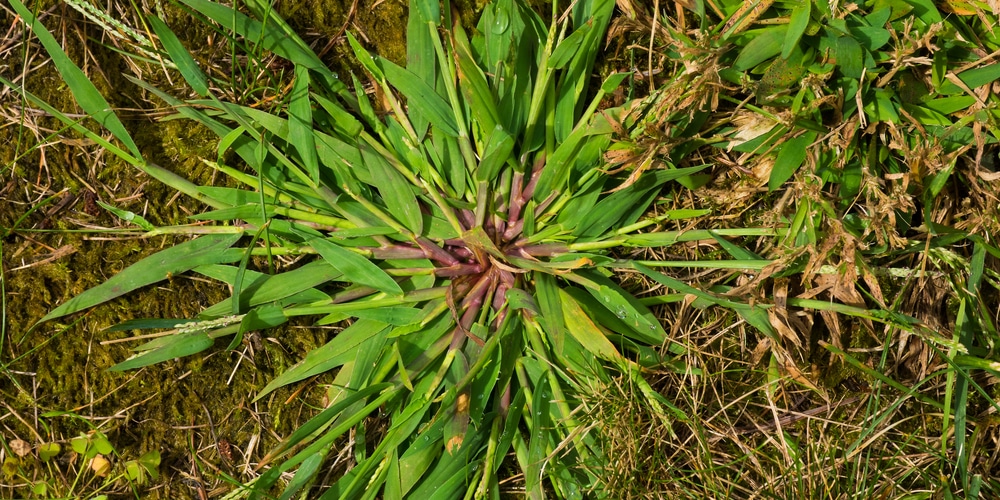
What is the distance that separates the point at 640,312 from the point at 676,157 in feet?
1.33

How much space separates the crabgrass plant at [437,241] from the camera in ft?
5.45

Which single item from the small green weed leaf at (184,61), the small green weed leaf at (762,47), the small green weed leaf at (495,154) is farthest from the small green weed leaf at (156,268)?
the small green weed leaf at (762,47)

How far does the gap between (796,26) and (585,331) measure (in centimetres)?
86

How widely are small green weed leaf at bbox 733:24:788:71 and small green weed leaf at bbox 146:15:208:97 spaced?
52.0 inches

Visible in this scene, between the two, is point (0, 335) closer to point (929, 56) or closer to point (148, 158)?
point (148, 158)

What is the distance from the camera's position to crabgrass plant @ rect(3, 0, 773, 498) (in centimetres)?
166

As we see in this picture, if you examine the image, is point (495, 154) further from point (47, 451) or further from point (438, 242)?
point (47, 451)

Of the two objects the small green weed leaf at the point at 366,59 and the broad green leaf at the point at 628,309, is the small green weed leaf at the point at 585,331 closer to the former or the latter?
the broad green leaf at the point at 628,309

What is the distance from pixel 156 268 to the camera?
177 centimetres

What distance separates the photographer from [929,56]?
5.63 ft

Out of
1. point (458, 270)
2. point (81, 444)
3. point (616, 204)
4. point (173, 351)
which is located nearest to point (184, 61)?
point (173, 351)

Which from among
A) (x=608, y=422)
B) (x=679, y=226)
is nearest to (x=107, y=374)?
(x=608, y=422)

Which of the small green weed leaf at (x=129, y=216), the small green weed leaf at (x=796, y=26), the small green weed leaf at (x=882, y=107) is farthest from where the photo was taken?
the small green weed leaf at (x=129, y=216)

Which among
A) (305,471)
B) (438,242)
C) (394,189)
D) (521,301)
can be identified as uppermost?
(394,189)
